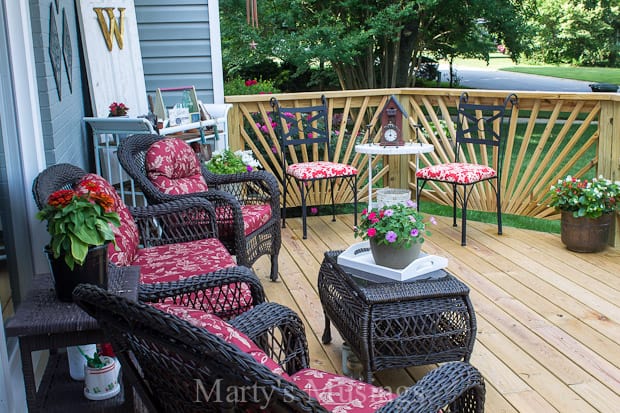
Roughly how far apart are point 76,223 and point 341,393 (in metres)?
0.94

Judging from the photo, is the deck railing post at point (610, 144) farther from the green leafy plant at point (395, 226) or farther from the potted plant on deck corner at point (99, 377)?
the potted plant on deck corner at point (99, 377)

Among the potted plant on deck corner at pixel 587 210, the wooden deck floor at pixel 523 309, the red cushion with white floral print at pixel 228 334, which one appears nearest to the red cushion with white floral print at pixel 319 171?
the wooden deck floor at pixel 523 309

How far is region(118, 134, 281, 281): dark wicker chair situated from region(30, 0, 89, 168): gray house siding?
35 centimetres

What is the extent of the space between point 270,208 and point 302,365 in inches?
82.0

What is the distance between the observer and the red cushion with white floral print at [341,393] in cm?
184

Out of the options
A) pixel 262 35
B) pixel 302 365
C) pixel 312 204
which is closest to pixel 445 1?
pixel 262 35

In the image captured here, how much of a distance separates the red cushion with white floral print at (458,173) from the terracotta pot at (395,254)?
206 centimetres

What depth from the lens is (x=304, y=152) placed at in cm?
588

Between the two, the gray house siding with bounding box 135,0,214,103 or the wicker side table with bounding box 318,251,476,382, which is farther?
the gray house siding with bounding box 135,0,214,103

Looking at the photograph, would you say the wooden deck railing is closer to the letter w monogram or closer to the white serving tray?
the letter w monogram

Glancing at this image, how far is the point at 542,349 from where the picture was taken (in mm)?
3180

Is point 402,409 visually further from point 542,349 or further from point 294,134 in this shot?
point 294,134

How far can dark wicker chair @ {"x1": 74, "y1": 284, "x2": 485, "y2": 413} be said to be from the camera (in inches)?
52.5

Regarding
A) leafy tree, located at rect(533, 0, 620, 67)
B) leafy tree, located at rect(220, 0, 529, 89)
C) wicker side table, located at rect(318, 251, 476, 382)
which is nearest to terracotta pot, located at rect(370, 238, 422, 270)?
wicker side table, located at rect(318, 251, 476, 382)
